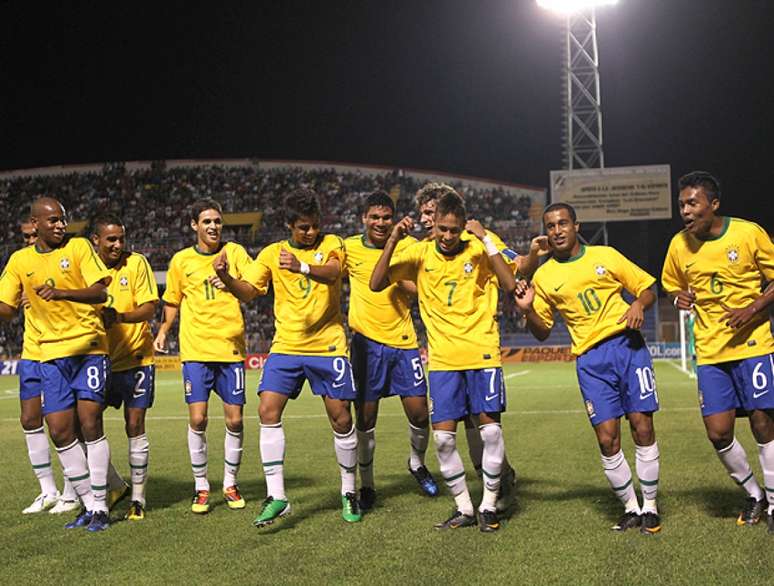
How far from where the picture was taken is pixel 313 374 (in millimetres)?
6742

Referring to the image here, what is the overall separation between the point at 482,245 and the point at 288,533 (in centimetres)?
252

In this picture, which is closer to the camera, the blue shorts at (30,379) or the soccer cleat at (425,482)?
the blue shorts at (30,379)

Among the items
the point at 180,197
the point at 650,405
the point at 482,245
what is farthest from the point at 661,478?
the point at 180,197

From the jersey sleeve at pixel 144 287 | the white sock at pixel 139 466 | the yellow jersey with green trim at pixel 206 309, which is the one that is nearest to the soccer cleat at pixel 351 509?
the yellow jersey with green trim at pixel 206 309

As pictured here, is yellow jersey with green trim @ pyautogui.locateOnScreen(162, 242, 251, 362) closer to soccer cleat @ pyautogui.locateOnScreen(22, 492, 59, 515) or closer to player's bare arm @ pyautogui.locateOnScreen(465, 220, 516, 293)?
soccer cleat @ pyautogui.locateOnScreen(22, 492, 59, 515)

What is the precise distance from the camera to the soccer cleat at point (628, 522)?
5906 mm

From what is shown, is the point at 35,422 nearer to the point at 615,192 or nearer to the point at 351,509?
the point at 351,509

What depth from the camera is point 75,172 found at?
48.4 metres

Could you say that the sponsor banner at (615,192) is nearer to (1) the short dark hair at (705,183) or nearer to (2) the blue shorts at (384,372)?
(2) the blue shorts at (384,372)

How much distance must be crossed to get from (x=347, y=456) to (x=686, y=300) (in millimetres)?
2760

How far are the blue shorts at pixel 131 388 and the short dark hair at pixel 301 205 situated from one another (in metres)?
1.87

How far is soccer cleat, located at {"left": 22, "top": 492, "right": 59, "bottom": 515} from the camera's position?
24.1 ft

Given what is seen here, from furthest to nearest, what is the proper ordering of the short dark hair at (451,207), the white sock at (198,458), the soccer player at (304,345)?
the white sock at (198,458) → the soccer player at (304,345) → the short dark hair at (451,207)

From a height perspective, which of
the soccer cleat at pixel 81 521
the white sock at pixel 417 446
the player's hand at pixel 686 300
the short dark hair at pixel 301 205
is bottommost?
the soccer cleat at pixel 81 521
